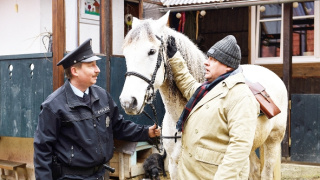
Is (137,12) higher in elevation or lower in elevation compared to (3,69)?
higher

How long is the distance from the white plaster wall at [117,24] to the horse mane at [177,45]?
139 inches

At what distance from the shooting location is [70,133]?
3.07m

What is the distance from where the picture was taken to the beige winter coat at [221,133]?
2.57 meters

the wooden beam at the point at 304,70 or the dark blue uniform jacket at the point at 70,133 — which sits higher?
the wooden beam at the point at 304,70

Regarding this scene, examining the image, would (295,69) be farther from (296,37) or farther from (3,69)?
(3,69)

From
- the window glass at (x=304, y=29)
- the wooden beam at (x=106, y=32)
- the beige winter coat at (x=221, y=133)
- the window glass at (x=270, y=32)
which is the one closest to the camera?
the beige winter coat at (x=221, y=133)

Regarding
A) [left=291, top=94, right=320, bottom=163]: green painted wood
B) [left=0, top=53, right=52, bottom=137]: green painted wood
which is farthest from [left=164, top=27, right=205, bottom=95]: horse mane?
[left=291, top=94, right=320, bottom=163]: green painted wood

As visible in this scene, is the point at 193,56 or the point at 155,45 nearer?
the point at 155,45

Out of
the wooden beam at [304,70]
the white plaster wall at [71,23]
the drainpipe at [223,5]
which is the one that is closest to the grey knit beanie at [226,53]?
the white plaster wall at [71,23]

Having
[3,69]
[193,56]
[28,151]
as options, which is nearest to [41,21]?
[3,69]

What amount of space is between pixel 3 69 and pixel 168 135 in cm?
427

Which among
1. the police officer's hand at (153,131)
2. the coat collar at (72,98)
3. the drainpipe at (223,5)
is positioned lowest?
the police officer's hand at (153,131)

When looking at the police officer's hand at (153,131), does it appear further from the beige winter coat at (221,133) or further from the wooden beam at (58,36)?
the wooden beam at (58,36)

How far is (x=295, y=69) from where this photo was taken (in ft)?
31.1
